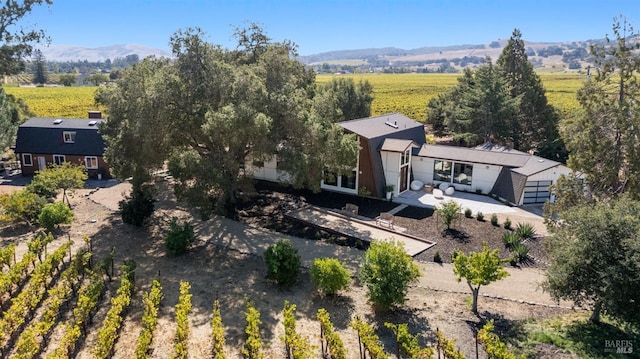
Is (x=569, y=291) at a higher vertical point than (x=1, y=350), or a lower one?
higher

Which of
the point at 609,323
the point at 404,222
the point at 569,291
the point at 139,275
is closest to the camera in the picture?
the point at 569,291

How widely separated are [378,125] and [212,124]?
1447 centimetres

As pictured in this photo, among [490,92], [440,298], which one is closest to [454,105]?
[490,92]

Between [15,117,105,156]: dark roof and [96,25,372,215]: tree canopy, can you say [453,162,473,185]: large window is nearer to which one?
[96,25,372,215]: tree canopy

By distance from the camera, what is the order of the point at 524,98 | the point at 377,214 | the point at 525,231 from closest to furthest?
the point at 525,231 → the point at 377,214 → the point at 524,98

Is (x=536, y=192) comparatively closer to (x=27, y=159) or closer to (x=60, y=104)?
(x=27, y=159)

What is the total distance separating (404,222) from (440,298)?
818 cm

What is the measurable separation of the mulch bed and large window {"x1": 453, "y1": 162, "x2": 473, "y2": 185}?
5485mm

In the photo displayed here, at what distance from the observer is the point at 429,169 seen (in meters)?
31.1

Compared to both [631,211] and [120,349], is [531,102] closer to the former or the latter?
[631,211]

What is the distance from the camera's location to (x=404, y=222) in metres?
24.0

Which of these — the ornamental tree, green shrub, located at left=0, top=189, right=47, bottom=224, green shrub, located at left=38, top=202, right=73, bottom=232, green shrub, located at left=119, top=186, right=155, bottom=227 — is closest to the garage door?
the ornamental tree

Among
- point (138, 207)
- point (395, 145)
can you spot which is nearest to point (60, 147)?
point (138, 207)

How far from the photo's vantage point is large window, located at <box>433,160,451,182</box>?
1207 inches
